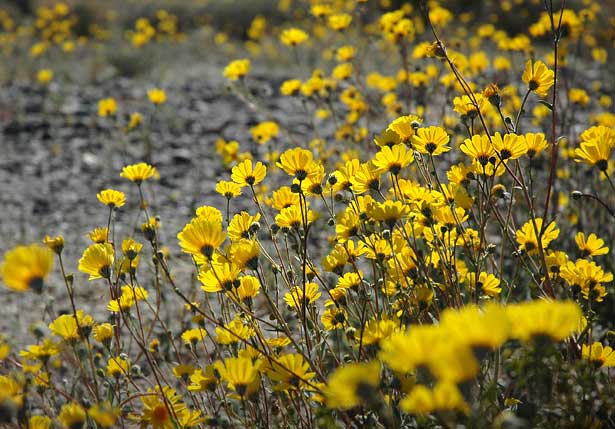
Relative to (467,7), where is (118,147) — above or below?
below

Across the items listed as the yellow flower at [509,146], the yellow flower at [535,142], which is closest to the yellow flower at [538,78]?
the yellow flower at [535,142]

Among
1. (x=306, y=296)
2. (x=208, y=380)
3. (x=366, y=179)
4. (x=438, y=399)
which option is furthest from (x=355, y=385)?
(x=366, y=179)

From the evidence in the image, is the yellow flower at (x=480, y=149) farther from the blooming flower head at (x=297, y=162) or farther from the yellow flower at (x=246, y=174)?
the yellow flower at (x=246, y=174)

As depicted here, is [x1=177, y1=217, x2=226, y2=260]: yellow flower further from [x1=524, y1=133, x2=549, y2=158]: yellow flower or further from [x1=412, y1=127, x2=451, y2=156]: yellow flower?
[x1=524, y1=133, x2=549, y2=158]: yellow flower

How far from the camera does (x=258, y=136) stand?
4.09 m

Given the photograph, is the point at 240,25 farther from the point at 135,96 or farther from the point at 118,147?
the point at 118,147

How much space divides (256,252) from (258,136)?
2.11m

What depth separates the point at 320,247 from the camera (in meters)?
4.45

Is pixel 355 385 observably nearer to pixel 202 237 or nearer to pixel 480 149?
pixel 202 237

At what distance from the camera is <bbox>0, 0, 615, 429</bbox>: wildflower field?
175 cm

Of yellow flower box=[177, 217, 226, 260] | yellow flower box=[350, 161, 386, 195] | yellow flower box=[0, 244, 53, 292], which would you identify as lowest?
yellow flower box=[0, 244, 53, 292]

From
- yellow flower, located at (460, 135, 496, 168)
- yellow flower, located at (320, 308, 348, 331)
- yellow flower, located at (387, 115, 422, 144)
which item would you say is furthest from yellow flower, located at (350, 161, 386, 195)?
yellow flower, located at (320, 308, 348, 331)

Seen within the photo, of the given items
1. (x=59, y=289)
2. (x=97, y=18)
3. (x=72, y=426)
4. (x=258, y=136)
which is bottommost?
(x=72, y=426)

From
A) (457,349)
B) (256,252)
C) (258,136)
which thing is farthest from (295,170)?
(258,136)
